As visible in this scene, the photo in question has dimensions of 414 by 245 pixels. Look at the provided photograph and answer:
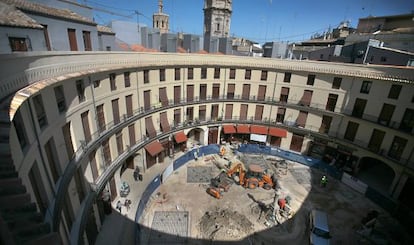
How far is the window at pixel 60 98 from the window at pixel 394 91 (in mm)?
33637

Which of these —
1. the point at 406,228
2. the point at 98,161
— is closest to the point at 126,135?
the point at 98,161

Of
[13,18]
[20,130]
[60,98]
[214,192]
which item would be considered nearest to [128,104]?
[60,98]

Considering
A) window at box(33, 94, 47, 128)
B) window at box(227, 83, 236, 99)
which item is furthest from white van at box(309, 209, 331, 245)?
window at box(33, 94, 47, 128)

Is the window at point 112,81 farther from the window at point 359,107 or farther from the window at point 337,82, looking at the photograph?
the window at point 359,107

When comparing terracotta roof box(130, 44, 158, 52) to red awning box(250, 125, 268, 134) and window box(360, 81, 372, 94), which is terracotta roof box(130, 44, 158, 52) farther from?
window box(360, 81, 372, 94)

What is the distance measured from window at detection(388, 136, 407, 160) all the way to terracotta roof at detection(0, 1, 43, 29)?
3737 cm

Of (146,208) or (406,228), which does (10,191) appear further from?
(406,228)

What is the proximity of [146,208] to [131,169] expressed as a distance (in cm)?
713

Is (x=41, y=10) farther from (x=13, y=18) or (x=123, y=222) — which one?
(x=123, y=222)

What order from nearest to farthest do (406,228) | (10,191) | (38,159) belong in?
(10,191) < (38,159) < (406,228)

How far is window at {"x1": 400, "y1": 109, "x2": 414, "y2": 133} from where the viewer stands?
80.4 ft

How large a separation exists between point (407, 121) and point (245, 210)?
70.0 ft

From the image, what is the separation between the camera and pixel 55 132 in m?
13.0

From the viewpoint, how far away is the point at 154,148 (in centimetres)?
2770
